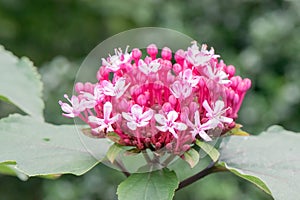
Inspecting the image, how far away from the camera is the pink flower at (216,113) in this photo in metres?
1.29

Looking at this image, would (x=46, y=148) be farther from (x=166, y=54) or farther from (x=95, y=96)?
(x=166, y=54)

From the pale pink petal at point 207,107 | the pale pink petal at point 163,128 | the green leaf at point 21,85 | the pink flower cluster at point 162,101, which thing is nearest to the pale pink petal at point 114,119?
the pink flower cluster at point 162,101

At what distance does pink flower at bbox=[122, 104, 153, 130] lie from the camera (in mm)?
1247

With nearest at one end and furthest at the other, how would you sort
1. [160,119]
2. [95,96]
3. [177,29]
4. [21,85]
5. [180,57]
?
[160,119] < [95,96] < [180,57] < [21,85] < [177,29]

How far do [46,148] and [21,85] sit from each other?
50 centimetres

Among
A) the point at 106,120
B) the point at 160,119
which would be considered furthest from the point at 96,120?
the point at 160,119

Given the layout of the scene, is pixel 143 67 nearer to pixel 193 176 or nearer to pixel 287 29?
pixel 193 176

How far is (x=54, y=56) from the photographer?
4672 mm

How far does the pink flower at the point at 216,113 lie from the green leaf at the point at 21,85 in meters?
0.69

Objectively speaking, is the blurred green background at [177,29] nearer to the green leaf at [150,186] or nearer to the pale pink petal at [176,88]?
the green leaf at [150,186]

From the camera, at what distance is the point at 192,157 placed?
4.33 ft

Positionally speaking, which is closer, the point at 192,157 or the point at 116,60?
the point at 192,157

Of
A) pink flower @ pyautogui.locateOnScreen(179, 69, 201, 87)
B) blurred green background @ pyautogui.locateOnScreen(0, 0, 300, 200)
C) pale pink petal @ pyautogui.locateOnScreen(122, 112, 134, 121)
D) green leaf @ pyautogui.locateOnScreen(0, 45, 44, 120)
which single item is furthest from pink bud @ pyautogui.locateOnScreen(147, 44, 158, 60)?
blurred green background @ pyautogui.locateOnScreen(0, 0, 300, 200)

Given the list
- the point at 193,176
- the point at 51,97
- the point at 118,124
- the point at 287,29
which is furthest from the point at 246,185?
the point at 118,124
